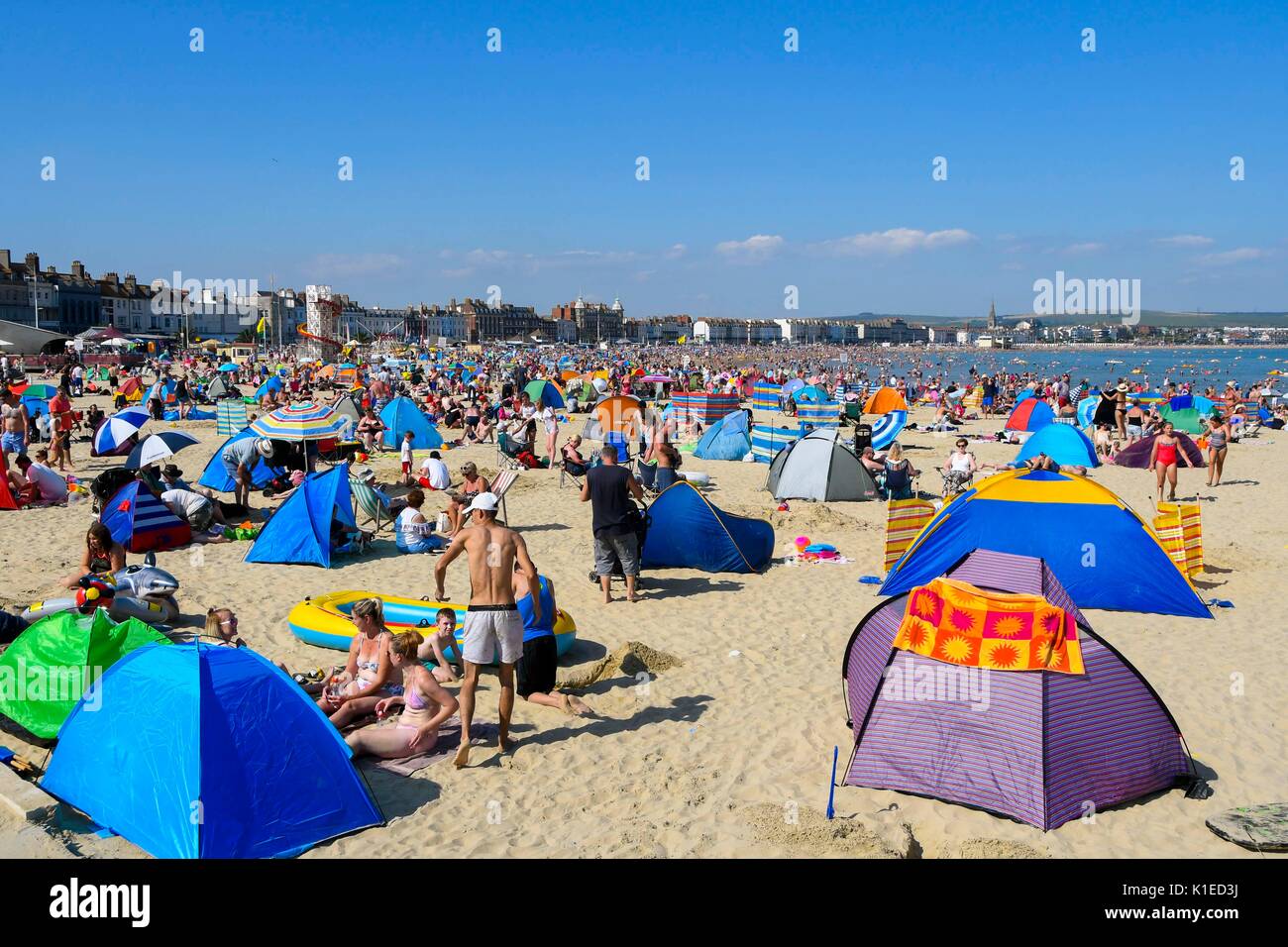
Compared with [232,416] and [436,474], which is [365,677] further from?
[232,416]

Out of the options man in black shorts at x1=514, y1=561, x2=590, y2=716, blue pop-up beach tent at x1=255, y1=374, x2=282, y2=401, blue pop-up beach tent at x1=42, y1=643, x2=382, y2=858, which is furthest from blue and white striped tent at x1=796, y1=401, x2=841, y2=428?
blue pop-up beach tent at x1=42, y1=643, x2=382, y2=858

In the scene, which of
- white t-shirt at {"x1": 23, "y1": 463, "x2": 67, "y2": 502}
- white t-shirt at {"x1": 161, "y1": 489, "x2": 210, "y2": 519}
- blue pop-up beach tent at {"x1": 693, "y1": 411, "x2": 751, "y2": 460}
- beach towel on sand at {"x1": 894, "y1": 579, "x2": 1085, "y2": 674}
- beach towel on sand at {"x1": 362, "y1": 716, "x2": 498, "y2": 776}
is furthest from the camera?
blue pop-up beach tent at {"x1": 693, "y1": 411, "x2": 751, "y2": 460}

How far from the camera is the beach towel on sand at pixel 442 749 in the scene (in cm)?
489

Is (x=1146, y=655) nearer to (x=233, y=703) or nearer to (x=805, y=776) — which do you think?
(x=805, y=776)

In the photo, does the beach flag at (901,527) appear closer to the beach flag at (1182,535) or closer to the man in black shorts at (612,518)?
the beach flag at (1182,535)

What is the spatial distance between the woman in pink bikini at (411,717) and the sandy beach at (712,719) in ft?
0.48

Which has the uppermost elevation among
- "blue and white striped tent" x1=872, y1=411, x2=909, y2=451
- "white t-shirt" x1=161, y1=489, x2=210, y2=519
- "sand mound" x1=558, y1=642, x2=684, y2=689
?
"blue and white striped tent" x1=872, y1=411, x2=909, y2=451

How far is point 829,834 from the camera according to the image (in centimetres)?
420


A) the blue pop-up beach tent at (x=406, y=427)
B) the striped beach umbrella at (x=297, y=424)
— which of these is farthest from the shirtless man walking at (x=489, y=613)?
the blue pop-up beach tent at (x=406, y=427)

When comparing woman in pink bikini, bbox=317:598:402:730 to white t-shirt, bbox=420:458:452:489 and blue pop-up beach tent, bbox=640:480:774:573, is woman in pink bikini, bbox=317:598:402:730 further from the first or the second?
white t-shirt, bbox=420:458:452:489

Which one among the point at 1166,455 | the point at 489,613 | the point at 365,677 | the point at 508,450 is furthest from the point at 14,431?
the point at 1166,455

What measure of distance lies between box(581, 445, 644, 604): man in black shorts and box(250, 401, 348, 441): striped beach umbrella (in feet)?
18.8

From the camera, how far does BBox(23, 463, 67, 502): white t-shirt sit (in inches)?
464

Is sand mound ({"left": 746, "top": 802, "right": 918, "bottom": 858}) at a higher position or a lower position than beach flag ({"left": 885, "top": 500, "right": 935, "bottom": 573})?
lower
